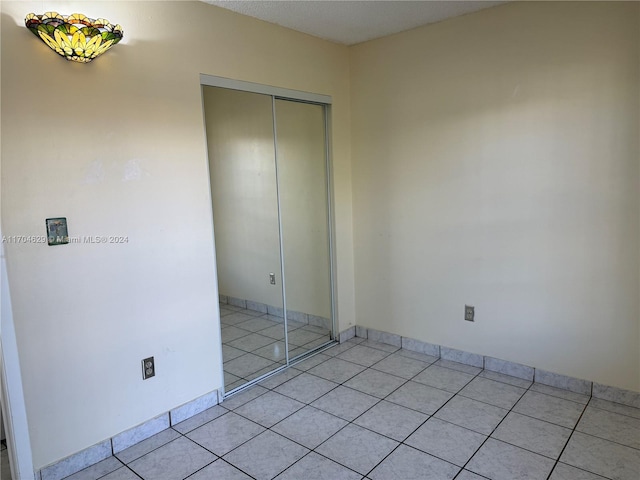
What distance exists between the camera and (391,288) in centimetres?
364

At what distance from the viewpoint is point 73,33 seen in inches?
74.1

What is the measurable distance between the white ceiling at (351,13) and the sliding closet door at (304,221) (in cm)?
57

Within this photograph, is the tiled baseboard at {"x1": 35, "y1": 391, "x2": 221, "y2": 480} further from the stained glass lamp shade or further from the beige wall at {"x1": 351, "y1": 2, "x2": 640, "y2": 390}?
the stained glass lamp shade

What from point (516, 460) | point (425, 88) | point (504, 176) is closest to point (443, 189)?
point (504, 176)

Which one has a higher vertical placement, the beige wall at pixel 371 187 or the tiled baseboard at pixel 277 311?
the beige wall at pixel 371 187

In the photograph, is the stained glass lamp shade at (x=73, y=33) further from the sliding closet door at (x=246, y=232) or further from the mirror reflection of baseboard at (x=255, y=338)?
the mirror reflection of baseboard at (x=255, y=338)

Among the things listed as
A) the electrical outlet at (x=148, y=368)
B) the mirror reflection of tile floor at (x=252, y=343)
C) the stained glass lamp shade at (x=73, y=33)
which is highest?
the stained glass lamp shade at (x=73, y=33)

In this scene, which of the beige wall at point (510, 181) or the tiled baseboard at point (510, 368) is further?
the tiled baseboard at point (510, 368)

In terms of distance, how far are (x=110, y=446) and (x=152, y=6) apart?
95.0 inches

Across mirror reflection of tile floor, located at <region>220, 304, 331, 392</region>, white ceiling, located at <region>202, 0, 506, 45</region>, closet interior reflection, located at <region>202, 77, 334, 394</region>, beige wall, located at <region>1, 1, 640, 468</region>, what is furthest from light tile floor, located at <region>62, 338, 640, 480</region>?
white ceiling, located at <region>202, 0, 506, 45</region>

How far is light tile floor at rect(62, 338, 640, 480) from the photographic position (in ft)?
7.00

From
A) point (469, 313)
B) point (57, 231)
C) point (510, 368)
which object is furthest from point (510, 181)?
point (57, 231)

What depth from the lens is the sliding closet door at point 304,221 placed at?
334 cm

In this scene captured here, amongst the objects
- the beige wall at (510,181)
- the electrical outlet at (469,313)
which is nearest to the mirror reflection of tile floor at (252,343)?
the beige wall at (510,181)
